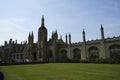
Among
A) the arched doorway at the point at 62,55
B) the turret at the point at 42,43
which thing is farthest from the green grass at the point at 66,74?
the turret at the point at 42,43

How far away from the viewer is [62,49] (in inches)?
2739

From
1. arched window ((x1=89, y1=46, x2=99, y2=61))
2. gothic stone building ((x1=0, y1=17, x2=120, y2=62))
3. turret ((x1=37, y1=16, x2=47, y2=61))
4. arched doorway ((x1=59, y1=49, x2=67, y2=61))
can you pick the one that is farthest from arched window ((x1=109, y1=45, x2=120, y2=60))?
turret ((x1=37, y1=16, x2=47, y2=61))

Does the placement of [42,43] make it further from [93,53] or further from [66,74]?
[66,74]

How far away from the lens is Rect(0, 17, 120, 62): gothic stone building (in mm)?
49875

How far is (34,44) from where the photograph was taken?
266 ft

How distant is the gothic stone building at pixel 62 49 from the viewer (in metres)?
49.9

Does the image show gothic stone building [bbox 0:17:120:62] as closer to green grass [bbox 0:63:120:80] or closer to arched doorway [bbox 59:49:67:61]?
arched doorway [bbox 59:49:67:61]

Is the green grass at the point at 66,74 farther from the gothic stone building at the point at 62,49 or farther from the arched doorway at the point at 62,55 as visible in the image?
the arched doorway at the point at 62,55

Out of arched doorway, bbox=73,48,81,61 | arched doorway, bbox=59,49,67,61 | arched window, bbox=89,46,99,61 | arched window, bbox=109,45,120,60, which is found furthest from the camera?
arched doorway, bbox=59,49,67,61

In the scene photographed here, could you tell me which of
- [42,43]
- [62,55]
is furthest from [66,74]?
[42,43]

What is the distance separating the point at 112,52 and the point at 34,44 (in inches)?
1790

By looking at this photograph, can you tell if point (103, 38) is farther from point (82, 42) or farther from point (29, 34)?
point (29, 34)

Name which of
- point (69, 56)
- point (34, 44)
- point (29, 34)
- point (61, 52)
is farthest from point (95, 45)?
point (29, 34)

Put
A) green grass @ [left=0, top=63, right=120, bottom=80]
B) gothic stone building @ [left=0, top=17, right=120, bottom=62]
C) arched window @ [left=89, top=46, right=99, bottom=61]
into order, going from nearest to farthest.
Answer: green grass @ [left=0, top=63, right=120, bottom=80], gothic stone building @ [left=0, top=17, right=120, bottom=62], arched window @ [left=89, top=46, right=99, bottom=61]
